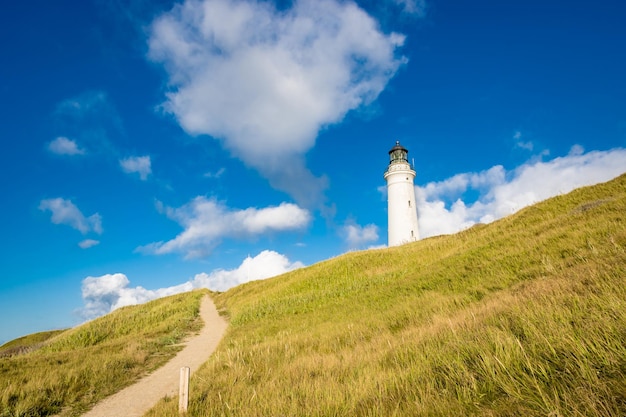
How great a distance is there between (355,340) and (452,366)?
15.9ft

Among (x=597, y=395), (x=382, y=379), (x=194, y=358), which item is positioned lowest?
(x=194, y=358)

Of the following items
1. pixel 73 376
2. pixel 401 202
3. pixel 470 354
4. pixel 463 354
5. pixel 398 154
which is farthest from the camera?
pixel 398 154

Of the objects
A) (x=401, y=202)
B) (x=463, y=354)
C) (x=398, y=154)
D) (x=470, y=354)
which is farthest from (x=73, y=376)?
(x=398, y=154)

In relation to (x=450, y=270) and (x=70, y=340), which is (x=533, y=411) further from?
(x=70, y=340)

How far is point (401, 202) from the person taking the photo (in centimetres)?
4762

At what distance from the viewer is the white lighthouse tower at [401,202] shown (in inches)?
1829

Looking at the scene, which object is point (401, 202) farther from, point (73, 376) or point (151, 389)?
point (73, 376)

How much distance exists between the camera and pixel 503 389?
11.5 feet

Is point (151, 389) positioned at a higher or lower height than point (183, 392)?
lower

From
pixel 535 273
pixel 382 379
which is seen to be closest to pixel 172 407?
pixel 382 379

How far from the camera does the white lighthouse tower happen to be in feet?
152

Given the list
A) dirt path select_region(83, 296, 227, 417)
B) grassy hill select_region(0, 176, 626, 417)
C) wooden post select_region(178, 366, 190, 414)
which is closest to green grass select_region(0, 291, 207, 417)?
grassy hill select_region(0, 176, 626, 417)

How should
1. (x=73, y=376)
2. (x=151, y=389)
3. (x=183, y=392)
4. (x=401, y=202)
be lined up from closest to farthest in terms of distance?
1. (x=183, y=392)
2. (x=151, y=389)
3. (x=73, y=376)
4. (x=401, y=202)

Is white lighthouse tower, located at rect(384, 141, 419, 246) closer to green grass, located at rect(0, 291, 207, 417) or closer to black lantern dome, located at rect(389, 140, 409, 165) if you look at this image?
black lantern dome, located at rect(389, 140, 409, 165)
